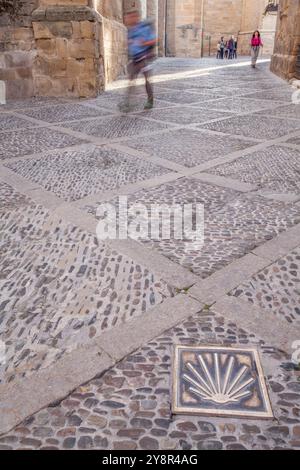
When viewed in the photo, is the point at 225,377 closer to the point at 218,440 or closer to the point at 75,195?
the point at 218,440

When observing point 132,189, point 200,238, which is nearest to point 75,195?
point 132,189

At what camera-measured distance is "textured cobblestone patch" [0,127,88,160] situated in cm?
453

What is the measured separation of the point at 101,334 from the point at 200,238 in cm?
110

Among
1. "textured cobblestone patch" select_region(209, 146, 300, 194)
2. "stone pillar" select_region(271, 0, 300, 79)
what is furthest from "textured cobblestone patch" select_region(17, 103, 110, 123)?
"stone pillar" select_region(271, 0, 300, 79)

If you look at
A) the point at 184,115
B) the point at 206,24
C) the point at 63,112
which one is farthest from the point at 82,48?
the point at 206,24

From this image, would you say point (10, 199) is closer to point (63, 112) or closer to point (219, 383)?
point (219, 383)

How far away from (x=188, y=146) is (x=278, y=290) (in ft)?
10.0

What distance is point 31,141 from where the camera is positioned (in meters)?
4.98

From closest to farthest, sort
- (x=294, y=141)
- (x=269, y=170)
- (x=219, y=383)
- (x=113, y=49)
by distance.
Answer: (x=219, y=383)
(x=269, y=170)
(x=294, y=141)
(x=113, y=49)

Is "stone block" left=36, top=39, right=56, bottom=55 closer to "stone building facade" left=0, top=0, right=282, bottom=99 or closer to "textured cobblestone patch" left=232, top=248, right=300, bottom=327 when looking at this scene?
"stone building facade" left=0, top=0, right=282, bottom=99

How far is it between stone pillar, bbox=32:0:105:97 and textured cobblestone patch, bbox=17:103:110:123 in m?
0.99

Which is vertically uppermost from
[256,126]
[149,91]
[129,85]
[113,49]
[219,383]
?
[113,49]

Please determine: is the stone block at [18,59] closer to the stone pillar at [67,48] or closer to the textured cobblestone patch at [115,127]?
the stone pillar at [67,48]

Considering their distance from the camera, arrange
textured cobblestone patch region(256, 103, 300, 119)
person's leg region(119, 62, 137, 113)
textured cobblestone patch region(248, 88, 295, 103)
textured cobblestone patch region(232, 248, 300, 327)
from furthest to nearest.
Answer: textured cobblestone patch region(248, 88, 295, 103)
person's leg region(119, 62, 137, 113)
textured cobblestone patch region(256, 103, 300, 119)
textured cobblestone patch region(232, 248, 300, 327)
